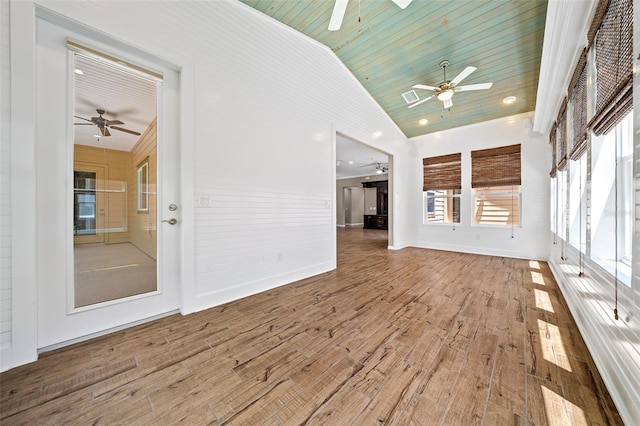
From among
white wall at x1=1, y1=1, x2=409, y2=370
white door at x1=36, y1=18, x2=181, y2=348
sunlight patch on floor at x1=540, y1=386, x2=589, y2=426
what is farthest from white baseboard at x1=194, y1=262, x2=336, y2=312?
sunlight patch on floor at x1=540, y1=386, x2=589, y2=426

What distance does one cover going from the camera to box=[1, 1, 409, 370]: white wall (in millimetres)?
1564

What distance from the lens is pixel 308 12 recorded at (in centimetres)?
293

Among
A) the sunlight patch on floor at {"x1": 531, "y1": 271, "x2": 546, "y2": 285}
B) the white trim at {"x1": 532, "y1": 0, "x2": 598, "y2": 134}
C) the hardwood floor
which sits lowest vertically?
the hardwood floor

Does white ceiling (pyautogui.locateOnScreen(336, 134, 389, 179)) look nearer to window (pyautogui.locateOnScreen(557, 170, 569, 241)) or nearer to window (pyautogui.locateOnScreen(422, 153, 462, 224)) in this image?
window (pyautogui.locateOnScreen(422, 153, 462, 224))

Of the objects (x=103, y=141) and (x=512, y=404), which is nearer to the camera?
(x=512, y=404)

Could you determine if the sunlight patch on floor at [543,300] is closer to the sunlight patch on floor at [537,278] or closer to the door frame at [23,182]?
the sunlight patch on floor at [537,278]

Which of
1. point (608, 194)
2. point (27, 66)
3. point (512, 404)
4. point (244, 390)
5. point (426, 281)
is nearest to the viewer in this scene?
point (512, 404)

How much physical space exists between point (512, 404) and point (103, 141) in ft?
11.2

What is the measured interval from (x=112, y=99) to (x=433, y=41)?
3.88m

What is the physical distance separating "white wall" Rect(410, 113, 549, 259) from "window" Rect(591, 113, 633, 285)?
3.34m

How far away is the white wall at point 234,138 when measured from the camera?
1.56 meters

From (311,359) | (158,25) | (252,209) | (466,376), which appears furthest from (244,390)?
(158,25)

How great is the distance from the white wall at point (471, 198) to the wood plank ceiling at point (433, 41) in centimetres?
59

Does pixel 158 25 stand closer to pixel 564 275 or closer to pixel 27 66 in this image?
pixel 27 66
